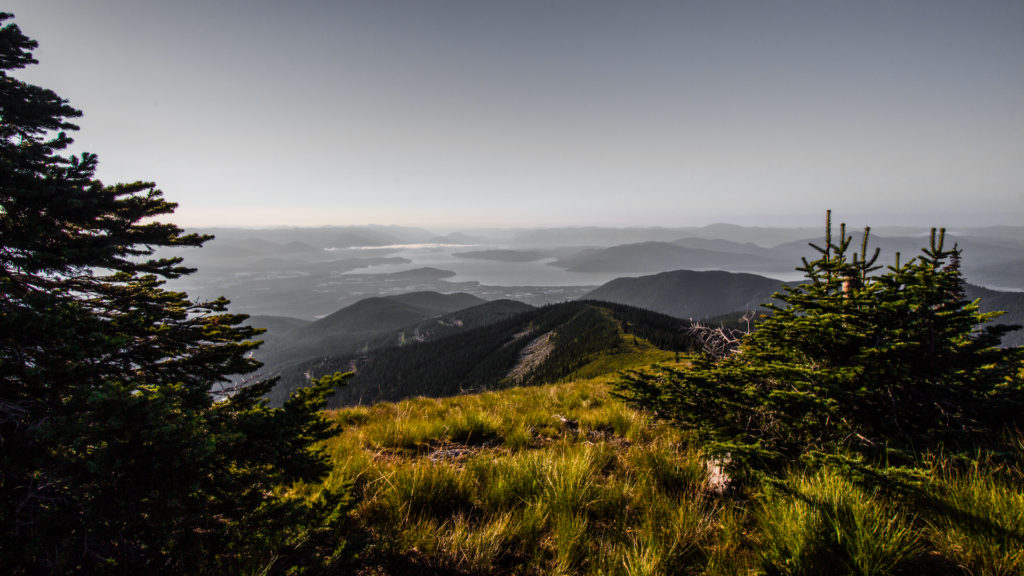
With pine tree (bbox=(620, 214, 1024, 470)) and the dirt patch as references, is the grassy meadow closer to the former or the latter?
pine tree (bbox=(620, 214, 1024, 470))

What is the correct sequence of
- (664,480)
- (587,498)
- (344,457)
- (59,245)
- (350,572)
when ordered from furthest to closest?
(344,457)
(59,245)
(664,480)
(587,498)
(350,572)

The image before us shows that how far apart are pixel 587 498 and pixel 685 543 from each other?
0.84 m

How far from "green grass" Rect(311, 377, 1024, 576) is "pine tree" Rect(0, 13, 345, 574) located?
2.40 ft

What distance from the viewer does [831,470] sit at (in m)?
2.81

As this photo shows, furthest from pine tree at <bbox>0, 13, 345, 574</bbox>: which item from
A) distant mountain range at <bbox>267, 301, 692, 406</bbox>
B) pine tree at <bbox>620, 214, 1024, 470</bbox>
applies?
distant mountain range at <bbox>267, 301, 692, 406</bbox>

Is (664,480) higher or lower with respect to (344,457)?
higher

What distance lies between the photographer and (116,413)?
65.0 inches

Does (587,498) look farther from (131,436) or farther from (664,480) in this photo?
(131,436)

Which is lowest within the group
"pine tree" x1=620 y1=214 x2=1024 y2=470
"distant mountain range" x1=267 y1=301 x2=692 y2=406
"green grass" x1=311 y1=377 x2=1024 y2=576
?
"distant mountain range" x1=267 y1=301 x2=692 y2=406

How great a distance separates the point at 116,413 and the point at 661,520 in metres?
3.39

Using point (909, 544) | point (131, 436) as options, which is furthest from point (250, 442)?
point (909, 544)

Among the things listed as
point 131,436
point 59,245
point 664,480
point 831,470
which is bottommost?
point 664,480

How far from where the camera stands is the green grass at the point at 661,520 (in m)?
2.09

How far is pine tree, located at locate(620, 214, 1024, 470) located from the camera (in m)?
3.09
